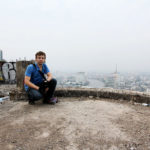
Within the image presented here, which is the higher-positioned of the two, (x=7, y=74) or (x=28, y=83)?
(x=28, y=83)

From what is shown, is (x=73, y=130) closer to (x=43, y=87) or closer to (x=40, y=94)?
(x=40, y=94)

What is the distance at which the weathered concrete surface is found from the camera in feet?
5.08

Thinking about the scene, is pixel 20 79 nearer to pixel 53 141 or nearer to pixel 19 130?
pixel 19 130

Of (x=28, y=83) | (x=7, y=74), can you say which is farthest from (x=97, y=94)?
(x=7, y=74)

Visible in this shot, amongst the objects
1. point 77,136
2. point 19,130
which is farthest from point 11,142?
point 77,136

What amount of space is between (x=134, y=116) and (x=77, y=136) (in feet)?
4.47

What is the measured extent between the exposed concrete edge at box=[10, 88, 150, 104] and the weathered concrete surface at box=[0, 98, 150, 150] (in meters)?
0.90

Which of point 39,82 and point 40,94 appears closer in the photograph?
point 40,94

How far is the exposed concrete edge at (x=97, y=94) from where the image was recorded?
11.6ft

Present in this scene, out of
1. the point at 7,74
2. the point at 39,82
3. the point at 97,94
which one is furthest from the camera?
the point at 7,74

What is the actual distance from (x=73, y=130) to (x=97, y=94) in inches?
87.8

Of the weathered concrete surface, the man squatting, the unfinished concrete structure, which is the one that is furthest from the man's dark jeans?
the weathered concrete surface

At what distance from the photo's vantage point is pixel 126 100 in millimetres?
3664

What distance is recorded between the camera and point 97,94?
3.97 m
